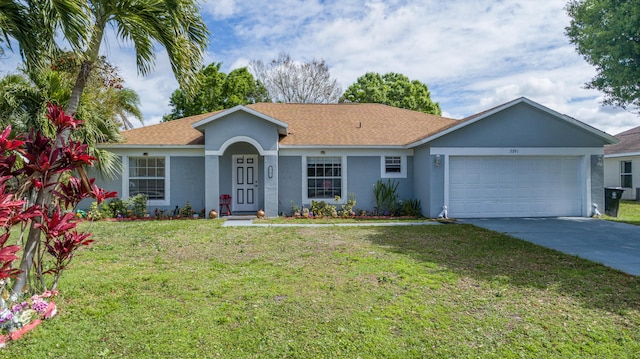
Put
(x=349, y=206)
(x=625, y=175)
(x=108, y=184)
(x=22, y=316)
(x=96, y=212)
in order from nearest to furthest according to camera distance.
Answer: (x=22, y=316)
(x=96, y=212)
(x=108, y=184)
(x=349, y=206)
(x=625, y=175)

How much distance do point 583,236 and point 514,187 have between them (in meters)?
4.20

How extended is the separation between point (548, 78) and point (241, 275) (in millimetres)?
14556

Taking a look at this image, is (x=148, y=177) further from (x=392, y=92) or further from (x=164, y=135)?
(x=392, y=92)

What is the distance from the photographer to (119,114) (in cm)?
1911

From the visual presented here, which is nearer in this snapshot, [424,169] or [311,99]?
[424,169]

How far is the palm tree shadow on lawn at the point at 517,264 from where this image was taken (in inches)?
208

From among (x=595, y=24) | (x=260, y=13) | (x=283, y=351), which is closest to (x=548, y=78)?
(x=595, y=24)

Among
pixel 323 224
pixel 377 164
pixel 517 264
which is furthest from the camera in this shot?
pixel 377 164

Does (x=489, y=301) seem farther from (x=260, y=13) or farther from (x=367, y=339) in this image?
(x=260, y=13)

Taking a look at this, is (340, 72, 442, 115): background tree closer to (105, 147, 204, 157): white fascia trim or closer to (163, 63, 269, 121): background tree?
(163, 63, 269, 121): background tree

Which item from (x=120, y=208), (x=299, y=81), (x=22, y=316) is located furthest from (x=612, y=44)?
(x=299, y=81)

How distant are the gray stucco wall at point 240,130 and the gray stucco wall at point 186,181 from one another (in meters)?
1.45

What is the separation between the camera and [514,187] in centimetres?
1365

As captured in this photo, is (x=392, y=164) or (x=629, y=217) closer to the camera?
(x=629, y=217)
